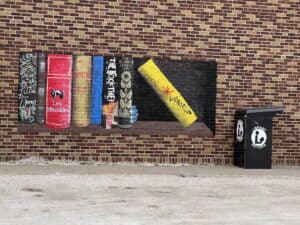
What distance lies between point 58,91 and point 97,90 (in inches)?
31.0

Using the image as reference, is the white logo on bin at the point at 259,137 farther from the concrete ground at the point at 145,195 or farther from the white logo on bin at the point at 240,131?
the concrete ground at the point at 145,195

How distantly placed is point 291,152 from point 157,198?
5.15m

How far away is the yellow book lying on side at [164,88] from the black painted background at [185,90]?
8 centimetres

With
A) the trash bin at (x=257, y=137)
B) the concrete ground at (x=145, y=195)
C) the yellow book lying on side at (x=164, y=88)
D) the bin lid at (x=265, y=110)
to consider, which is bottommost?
the concrete ground at (x=145, y=195)

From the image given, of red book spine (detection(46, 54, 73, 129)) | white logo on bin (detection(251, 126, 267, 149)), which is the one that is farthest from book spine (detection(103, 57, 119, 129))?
white logo on bin (detection(251, 126, 267, 149))

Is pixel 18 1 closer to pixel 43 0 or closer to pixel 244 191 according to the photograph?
pixel 43 0

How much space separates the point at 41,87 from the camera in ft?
36.0

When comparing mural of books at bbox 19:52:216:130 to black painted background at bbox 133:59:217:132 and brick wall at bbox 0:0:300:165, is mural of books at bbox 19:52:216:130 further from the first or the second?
brick wall at bbox 0:0:300:165

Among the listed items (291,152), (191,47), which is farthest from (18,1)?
(291,152)

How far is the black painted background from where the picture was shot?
1137cm

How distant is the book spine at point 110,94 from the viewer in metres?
11.2

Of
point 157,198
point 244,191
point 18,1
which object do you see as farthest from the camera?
point 18,1

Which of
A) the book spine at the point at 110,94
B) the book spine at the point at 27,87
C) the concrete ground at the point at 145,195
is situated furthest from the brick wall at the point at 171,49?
the concrete ground at the point at 145,195

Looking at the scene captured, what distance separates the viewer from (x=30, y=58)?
1091 cm
